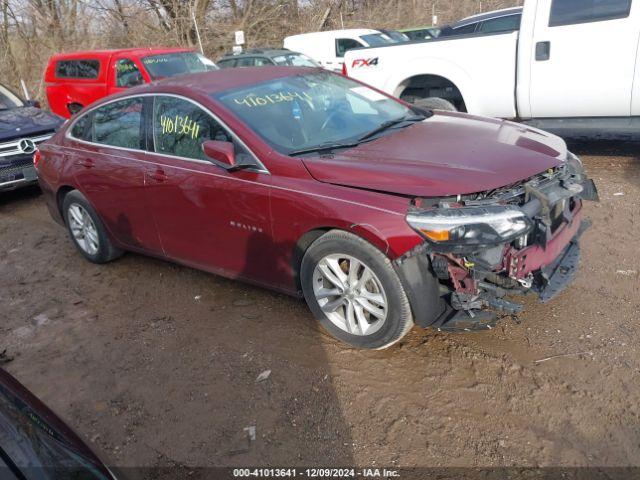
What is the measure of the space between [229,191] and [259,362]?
1145 mm

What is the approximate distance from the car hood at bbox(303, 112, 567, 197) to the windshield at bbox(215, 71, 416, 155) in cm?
28

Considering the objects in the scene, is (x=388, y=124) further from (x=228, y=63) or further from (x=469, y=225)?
(x=228, y=63)

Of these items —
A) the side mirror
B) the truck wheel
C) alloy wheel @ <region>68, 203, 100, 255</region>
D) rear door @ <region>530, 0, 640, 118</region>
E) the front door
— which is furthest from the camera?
the truck wheel

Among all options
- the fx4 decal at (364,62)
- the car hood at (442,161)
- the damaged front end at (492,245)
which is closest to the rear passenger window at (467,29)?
the fx4 decal at (364,62)

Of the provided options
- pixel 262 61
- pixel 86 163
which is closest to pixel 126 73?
pixel 262 61

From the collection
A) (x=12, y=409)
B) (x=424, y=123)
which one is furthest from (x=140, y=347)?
(x=424, y=123)

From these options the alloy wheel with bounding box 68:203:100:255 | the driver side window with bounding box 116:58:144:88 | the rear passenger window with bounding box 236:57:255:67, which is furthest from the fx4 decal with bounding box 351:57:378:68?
the rear passenger window with bounding box 236:57:255:67

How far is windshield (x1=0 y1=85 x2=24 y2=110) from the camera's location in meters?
8.43

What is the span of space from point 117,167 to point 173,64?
689 centimetres

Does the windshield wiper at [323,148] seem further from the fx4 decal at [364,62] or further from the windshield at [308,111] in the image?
the fx4 decal at [364,62]

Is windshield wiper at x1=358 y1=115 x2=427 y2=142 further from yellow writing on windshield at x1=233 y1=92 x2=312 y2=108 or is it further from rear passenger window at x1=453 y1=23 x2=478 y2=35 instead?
rear passenger window at x1=453 y1=23 x2=478 y2=35

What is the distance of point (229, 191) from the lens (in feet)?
12.2

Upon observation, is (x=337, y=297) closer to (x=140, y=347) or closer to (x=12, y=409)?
(x=140, y=347)

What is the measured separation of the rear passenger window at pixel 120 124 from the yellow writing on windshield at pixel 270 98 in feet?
3.20
